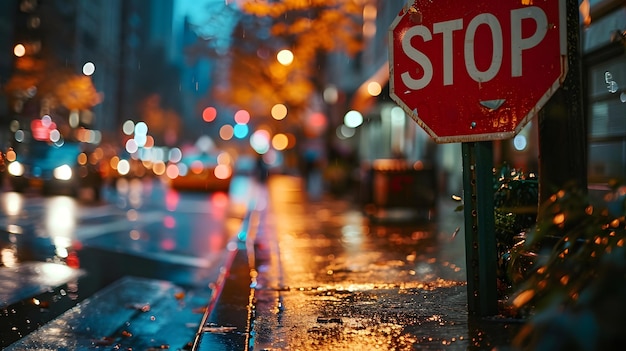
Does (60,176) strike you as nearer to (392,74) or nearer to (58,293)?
(58,293)

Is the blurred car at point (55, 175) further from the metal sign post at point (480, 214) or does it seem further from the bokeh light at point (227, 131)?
the bokeh light at point (227, 131)

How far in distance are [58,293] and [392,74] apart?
4.36 meters

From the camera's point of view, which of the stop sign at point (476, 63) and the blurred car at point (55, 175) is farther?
the blurred car at point (55, 175)

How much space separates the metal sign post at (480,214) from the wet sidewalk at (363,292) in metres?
0.36

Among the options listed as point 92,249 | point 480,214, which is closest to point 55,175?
point 92,249

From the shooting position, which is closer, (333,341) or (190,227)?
(333,341)

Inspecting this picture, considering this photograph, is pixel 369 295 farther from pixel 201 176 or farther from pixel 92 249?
pixel 201 176

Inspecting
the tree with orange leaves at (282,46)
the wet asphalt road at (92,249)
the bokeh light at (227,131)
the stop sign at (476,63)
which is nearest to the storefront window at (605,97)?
the stop sign at (476,63)

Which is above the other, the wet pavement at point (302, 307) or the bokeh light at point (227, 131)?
the bokeh light at point (227, 131)

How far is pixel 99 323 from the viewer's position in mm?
6121

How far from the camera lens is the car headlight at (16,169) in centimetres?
2242

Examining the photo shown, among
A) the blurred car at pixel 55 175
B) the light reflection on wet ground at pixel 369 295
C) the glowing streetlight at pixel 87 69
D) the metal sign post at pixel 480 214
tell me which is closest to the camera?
the light reflection on wet ground at pixel 369 295

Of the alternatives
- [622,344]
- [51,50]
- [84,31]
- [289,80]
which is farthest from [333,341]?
[84,31]

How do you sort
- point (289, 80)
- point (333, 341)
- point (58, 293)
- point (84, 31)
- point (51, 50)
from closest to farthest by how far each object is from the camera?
point (333, 341) → point (58, 293) → point (289, 80) → point (51, 50) → point (84, 31)
